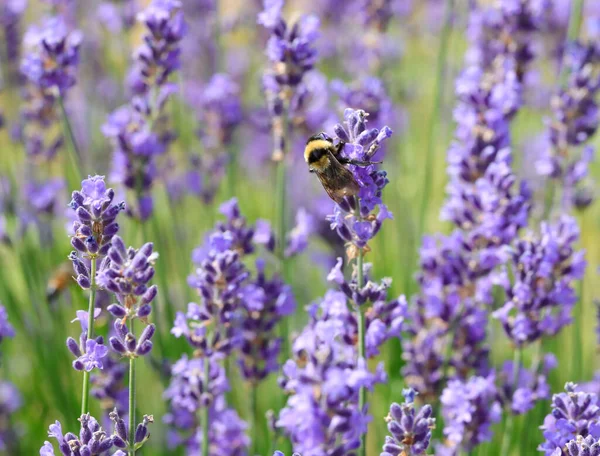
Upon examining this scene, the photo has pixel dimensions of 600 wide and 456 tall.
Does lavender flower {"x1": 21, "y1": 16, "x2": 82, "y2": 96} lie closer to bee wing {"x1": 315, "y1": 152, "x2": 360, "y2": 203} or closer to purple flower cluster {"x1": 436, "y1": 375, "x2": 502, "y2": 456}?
bee wing {"x1": 315, "y1": 152, "x2": 360, "y2": 203}

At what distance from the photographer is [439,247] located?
273 centimetres

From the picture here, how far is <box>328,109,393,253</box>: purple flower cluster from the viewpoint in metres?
1.80

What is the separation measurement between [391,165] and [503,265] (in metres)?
2.46

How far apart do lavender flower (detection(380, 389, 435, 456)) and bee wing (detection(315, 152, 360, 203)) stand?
479mm

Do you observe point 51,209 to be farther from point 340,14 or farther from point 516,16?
point 340,14

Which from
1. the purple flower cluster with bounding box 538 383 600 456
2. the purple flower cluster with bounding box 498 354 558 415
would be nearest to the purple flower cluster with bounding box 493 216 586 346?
the purple flower cluster with bounding box 498 354 558 415

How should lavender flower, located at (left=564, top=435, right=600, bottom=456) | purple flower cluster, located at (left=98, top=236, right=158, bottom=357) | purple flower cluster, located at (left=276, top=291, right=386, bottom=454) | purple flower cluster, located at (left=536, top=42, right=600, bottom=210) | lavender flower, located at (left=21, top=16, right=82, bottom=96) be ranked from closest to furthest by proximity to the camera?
purple flower cluster, located at (left=276, top=291, right=386, bottom=454) → lavender flower, located at (left=564, top=435, right=600, bottom=456) → purple flower cluster, located at (left=98, top=236, right=158, bottom=357) → lavender flower, located at (left=21, top=16, right=82, bottom=96) → purple flower cluster, located at (left=536, top=42, right=600, bottom=210)

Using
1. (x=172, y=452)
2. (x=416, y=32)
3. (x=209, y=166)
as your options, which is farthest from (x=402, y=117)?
(x=172, y=452)

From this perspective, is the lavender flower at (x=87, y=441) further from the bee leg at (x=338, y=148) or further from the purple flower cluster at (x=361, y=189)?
the bee leg at (x=338, y=148)

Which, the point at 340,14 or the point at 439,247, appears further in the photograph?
the point at 340,14

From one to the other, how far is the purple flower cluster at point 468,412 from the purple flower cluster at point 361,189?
645 millimetres

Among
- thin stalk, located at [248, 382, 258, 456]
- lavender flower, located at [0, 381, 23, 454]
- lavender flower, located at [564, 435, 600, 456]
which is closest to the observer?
lavender flower, located at [564, 435, 600, 456]

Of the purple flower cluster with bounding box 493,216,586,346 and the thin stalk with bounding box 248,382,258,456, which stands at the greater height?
the purple flower cluster with bounding box 493,216,586,346

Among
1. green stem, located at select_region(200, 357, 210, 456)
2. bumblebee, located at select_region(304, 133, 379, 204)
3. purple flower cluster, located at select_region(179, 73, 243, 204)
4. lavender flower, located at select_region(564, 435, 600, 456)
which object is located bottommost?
lavender flower, located at select_region(564, 435, 600, 456)
